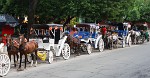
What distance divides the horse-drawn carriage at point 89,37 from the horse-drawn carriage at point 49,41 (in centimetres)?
296

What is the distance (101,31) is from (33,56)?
450 inches

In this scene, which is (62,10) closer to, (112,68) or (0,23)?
(0,23)

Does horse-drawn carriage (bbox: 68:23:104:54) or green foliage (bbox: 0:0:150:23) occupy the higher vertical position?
green foliage (bbox: 0:0:150:23)

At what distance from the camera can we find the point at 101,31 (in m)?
27.4

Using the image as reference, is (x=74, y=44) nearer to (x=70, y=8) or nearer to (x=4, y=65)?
(x=70, y=8)

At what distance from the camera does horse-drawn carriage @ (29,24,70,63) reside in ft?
57.8

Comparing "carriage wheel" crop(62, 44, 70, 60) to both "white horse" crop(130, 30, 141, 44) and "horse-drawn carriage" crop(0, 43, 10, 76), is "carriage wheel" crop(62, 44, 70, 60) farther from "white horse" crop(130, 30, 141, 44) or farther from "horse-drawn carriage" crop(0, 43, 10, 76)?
"white horse" crop(130, 30, 141, 44)

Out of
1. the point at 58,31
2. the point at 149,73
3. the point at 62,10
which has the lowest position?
the point at 149,73

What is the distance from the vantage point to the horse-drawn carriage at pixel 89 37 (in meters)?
22.7

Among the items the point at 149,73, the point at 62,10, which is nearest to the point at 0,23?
the point at 62,10

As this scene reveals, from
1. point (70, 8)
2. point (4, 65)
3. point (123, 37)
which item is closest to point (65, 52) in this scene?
point (4, 65)

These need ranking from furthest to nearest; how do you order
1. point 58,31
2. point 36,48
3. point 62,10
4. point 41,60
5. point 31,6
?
point 62,10, point 31,6, point 58,31, point 41,60, point 36,48

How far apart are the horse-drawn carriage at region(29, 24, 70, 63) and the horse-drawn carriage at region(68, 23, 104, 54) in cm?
296

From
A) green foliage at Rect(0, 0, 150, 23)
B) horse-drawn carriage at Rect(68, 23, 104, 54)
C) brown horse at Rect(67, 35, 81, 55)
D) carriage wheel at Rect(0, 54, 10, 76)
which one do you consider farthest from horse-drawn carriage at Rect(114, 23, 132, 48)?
carriage wheel at Rect(0, 54, 10, 76)
